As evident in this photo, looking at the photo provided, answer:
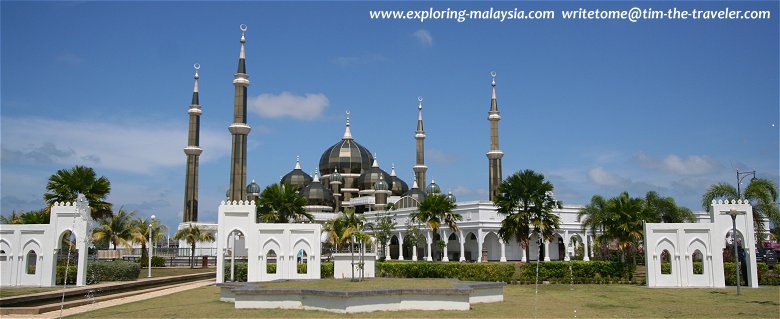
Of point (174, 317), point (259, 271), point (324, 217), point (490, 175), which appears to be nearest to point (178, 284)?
point (259, 271)

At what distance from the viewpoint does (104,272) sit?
34906 millimetres

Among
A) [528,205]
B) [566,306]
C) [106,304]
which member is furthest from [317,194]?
[566,306]

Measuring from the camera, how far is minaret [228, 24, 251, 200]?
60.6 metres

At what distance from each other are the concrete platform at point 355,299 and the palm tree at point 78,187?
2110 centimetres

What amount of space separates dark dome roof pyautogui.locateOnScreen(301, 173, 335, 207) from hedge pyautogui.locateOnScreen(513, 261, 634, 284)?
5549 cm

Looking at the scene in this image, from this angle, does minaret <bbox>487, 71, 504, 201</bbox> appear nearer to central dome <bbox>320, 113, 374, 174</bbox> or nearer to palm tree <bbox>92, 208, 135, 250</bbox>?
central dome <bbox>320, 113, 374, 174</bbox>

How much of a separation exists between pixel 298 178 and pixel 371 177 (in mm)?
11744

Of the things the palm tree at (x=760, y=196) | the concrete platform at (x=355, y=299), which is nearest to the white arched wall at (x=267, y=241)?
the concrete platform at (x=355, y=299)

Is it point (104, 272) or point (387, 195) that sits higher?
point (387, 195)

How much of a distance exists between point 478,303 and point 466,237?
43512 mm

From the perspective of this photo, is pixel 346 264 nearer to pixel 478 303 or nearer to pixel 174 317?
pixel 478 303

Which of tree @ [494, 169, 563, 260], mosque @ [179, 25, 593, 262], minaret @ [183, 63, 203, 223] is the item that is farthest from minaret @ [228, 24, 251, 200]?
tree @ [494, 169, 563, 260]

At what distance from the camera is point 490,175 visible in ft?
249

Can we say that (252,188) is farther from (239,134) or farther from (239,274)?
(239,274)
